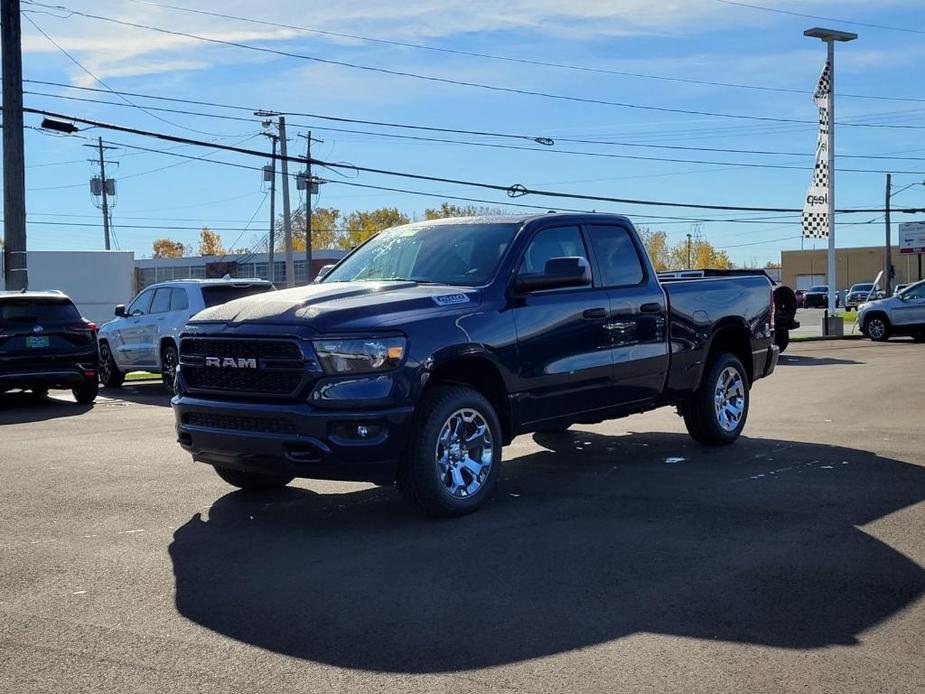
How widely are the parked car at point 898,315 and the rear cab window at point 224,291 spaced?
19.0m

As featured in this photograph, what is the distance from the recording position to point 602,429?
11.2 m

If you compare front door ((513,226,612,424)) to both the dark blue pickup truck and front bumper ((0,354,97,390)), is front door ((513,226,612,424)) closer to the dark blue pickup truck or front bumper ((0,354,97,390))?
the dark blue pickup truck

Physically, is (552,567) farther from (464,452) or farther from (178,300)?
(178,300)

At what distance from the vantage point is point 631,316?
27.8ft

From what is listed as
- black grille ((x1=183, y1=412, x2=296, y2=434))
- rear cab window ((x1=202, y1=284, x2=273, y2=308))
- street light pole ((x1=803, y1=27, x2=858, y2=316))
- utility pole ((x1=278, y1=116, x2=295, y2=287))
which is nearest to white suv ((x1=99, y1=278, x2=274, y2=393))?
rear cab window ((x1=202, y1=284, x2=273, y2=308))

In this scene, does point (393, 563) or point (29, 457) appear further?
point (29, 457)

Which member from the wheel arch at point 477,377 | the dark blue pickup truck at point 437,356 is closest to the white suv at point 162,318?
the dark blue pickup truck at point 437,356

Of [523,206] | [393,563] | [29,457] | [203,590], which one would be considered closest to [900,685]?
[393,563]

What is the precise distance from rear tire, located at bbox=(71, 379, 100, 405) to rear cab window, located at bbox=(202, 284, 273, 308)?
2.02 metres

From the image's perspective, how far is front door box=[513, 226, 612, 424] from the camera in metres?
7.45

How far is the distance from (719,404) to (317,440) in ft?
15.4

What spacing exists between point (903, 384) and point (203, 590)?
1295 centimetres

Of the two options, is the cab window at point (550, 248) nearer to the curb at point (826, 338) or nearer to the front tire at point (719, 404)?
the front tire at point (719, 404)

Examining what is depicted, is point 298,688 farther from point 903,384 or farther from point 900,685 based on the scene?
point 903,384
